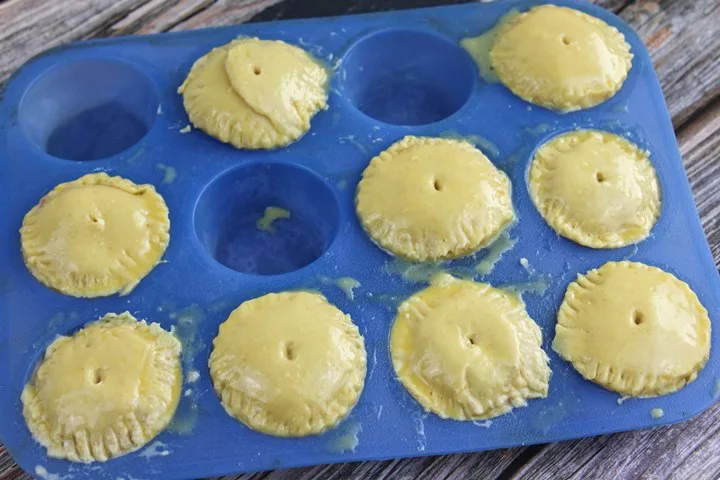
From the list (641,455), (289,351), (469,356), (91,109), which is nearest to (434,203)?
(469,356)

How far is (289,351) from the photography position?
5.21 feet

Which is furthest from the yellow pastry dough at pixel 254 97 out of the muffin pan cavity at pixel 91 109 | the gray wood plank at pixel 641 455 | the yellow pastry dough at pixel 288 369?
the gray wood plank at pixel 641 455

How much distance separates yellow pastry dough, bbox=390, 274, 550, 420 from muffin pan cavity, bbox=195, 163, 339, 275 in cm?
39

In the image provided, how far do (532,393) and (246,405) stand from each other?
601mm

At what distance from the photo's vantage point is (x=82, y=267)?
5.55ft

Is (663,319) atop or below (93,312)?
atop

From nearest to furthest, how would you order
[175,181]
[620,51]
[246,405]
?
[246,405], [175,181], [620,51]

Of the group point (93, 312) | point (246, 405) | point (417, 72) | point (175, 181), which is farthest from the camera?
point (417, 72)

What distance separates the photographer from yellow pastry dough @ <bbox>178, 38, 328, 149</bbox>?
6.16 ft

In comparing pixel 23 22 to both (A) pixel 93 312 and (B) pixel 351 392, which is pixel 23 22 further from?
(B) pixel 351 392

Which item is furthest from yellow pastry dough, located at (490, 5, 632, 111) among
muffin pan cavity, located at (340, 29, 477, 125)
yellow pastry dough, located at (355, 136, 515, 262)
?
yellow pastry dough, located at (355, 136, 515, 262)

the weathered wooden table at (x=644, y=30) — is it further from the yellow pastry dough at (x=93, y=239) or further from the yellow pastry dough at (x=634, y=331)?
the yellow pastry dough at (x=93, y=239)

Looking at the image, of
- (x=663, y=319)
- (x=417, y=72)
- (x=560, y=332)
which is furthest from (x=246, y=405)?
(x=417, y=72)

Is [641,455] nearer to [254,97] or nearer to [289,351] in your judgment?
[289,351]
